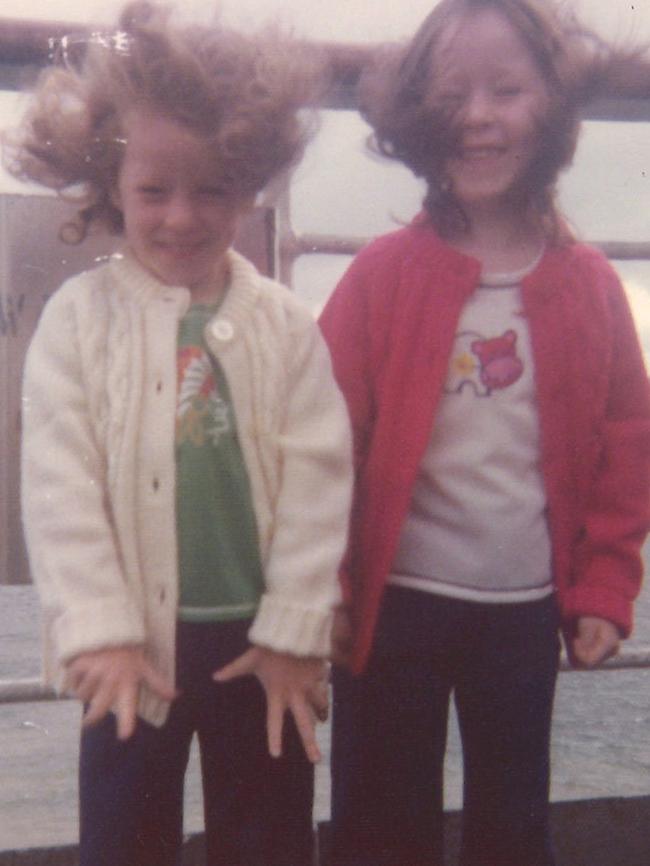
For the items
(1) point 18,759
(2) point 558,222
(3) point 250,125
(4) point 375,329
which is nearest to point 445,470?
(4) point 375,329

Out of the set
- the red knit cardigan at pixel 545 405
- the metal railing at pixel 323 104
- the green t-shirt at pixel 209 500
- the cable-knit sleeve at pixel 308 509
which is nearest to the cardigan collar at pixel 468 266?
the red knit cardigan at pixel 545 405

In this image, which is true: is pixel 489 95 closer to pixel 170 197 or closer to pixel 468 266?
pixel 468 266

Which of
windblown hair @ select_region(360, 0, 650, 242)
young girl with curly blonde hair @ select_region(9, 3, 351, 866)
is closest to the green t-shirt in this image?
young girl with curly blonde hair @ select_region(9, 3, 351, 866)

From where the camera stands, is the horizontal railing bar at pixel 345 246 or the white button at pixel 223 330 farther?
the horizontal railing bar at pixel 345 246

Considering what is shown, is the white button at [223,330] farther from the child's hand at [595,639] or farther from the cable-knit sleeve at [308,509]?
the child's hand at [595,639]

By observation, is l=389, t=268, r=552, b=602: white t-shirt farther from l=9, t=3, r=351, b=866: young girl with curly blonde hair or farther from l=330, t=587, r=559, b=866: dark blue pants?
l=9, t=3, r=351, b=866: young girl with curly blonde hair

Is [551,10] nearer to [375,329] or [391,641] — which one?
[375,329]
